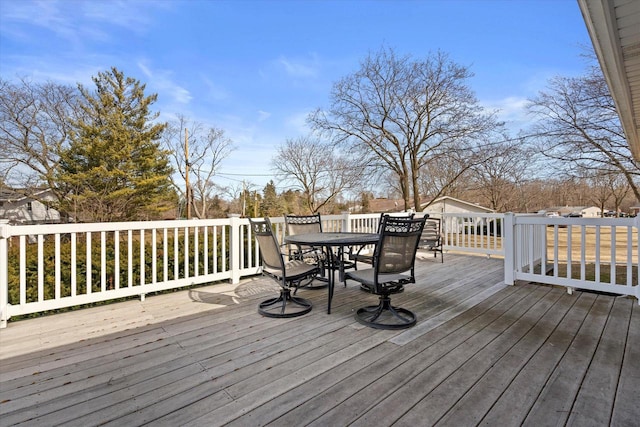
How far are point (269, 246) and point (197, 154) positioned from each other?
2124cm

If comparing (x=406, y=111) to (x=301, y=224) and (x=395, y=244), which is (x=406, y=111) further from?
(x=395, y=244)

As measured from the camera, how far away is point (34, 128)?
14664 mm

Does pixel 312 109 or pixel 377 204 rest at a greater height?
pixel 312 109

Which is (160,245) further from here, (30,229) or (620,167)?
(620,167)

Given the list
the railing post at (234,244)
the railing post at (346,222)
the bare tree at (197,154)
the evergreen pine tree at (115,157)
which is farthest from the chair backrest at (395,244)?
the bare tree at (197,154)

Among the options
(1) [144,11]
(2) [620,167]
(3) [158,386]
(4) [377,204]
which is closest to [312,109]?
(1) [144,11]

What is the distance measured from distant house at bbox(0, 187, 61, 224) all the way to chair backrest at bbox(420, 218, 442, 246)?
17660 mm

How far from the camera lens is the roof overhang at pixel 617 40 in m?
1.94

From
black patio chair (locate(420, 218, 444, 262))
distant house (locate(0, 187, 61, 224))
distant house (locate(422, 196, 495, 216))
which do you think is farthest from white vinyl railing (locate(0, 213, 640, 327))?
distant house (locate(422, 196, 495, 216))

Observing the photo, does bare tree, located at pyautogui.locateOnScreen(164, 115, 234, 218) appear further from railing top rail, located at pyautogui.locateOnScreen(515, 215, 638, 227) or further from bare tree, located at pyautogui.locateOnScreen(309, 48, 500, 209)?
railing top rail, located at pyautogui.locateOnScreen(515, 215, 638, 227)

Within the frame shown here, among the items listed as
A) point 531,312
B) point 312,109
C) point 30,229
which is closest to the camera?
point 30,229

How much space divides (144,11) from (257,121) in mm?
13354

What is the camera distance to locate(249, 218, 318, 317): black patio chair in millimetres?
3016

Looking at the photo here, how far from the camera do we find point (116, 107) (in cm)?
1645
